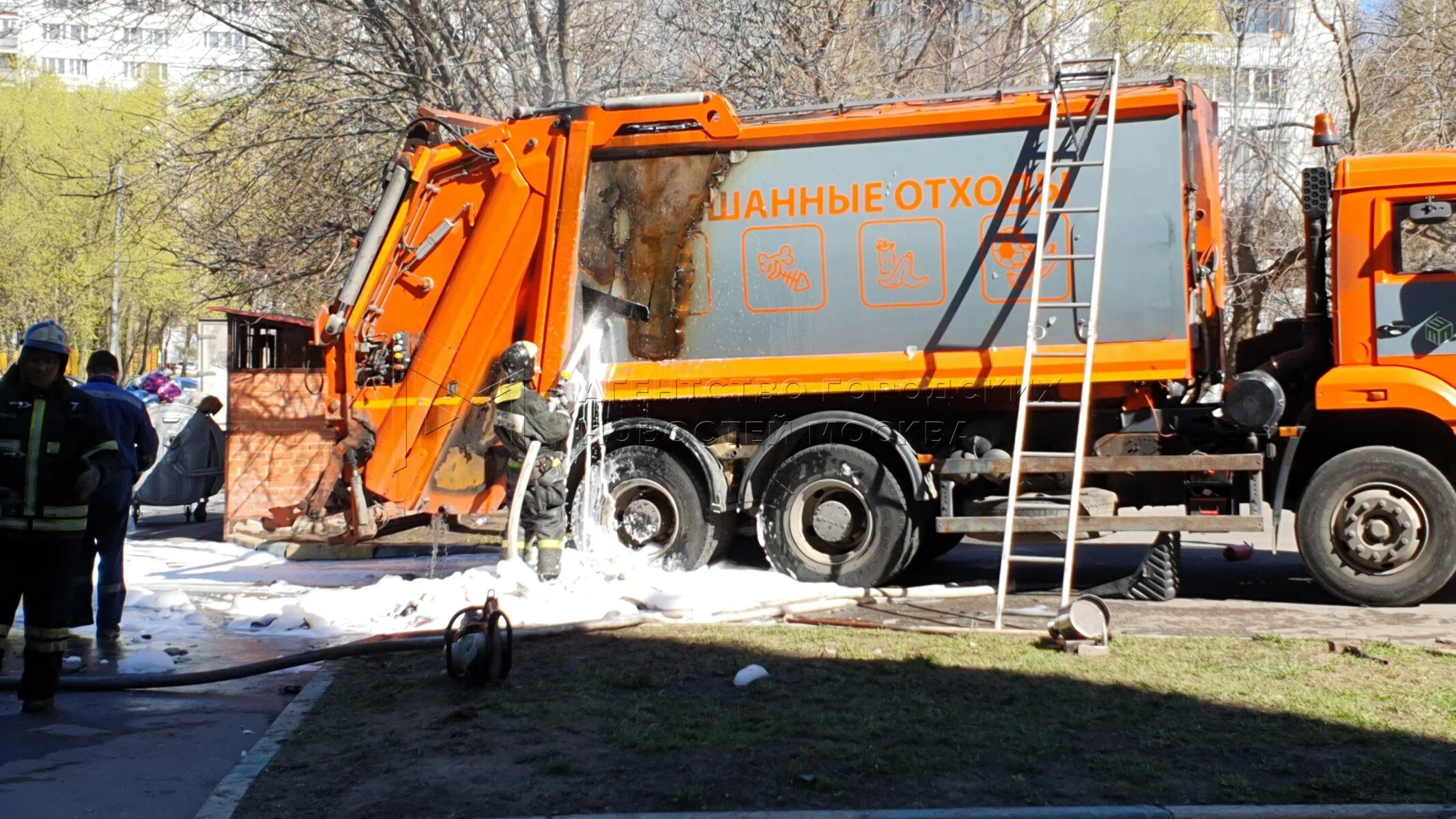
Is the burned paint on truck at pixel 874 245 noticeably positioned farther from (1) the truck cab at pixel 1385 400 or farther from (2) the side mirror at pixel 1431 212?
(2) the side mirror at pixel 1431 212

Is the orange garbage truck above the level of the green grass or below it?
above

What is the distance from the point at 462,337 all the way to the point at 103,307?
35769 mm

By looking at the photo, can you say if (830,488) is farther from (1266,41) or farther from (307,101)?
(1266,41)

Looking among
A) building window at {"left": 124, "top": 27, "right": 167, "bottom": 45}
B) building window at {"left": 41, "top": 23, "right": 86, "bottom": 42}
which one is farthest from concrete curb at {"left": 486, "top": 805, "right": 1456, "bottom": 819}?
building window at {"left": 41, "top": 23, "right": 86, "bottom": 42}

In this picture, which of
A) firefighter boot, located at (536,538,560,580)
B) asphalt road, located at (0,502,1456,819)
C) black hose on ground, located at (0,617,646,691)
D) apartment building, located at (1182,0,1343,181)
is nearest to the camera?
asphalt road, located at (0,502,1456,819)

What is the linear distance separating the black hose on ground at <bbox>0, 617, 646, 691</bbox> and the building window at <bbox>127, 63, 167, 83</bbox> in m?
10.4

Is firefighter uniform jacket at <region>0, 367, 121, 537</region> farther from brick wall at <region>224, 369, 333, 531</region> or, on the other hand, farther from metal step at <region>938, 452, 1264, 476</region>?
brick wall at <region>224, 369, 333, 531</region>

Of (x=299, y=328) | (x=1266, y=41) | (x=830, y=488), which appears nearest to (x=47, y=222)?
(x=299, y=328)

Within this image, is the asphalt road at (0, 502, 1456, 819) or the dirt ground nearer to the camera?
the asphalt road at (0, 502, 1456, 819)

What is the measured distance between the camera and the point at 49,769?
191 inches

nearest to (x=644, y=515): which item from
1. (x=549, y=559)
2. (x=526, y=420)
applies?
(x=549, y=559)

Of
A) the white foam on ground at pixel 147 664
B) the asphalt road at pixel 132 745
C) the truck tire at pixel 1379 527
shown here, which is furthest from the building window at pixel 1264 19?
the white foam on ground at pixel 147 664

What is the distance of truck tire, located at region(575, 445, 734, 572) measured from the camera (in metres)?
9.06

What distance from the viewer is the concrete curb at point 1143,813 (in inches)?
155
